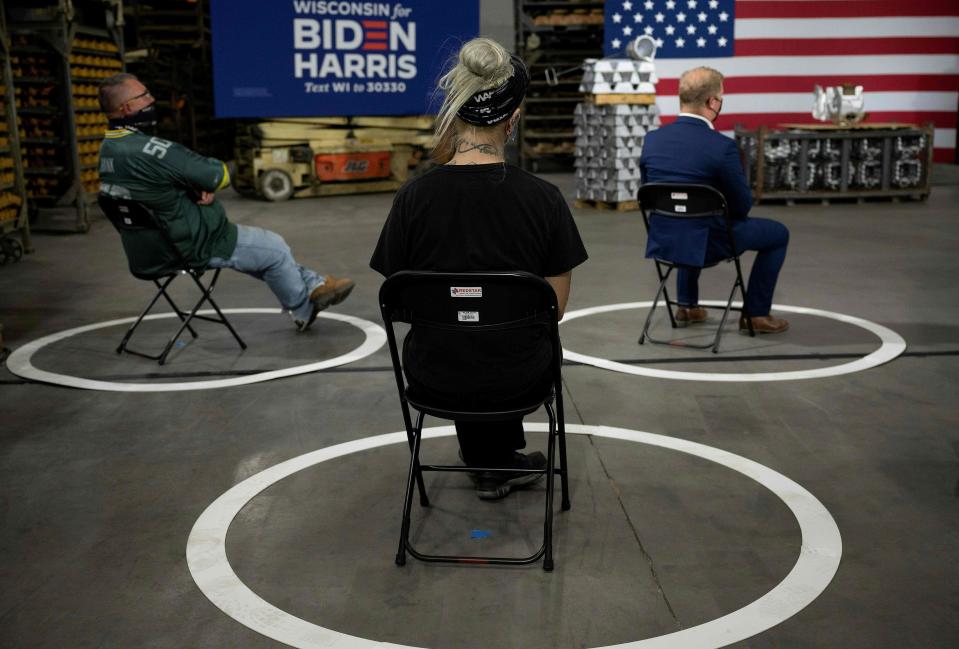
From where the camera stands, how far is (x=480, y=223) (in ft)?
8.68

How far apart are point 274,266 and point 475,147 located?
2812 millimetres

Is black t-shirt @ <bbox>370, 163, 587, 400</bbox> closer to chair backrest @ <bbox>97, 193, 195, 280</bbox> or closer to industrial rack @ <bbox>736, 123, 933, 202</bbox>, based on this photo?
chair backrest @ <bbox>97, 193, 195, 280</bbox>

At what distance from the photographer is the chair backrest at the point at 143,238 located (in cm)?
475

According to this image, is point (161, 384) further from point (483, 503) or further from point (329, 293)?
point (483, 503)

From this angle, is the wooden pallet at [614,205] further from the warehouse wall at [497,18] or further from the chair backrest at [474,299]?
the chair backrest at [474,299]

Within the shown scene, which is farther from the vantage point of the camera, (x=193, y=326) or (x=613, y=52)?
(x=613, y=52)

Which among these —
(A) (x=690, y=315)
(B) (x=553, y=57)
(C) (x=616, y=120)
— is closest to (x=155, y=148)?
(A) (x=690, y=315)

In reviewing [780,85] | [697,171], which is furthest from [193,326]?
[780,85]

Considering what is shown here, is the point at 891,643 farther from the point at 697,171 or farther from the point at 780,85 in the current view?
the point at 780,85

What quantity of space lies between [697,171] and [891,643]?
309cm

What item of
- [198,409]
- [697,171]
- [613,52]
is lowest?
[198,409]

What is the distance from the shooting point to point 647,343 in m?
5.24

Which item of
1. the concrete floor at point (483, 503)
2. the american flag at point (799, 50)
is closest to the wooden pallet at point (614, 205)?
the american flag at point (799, 50)

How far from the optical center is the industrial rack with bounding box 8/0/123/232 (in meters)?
9.80
